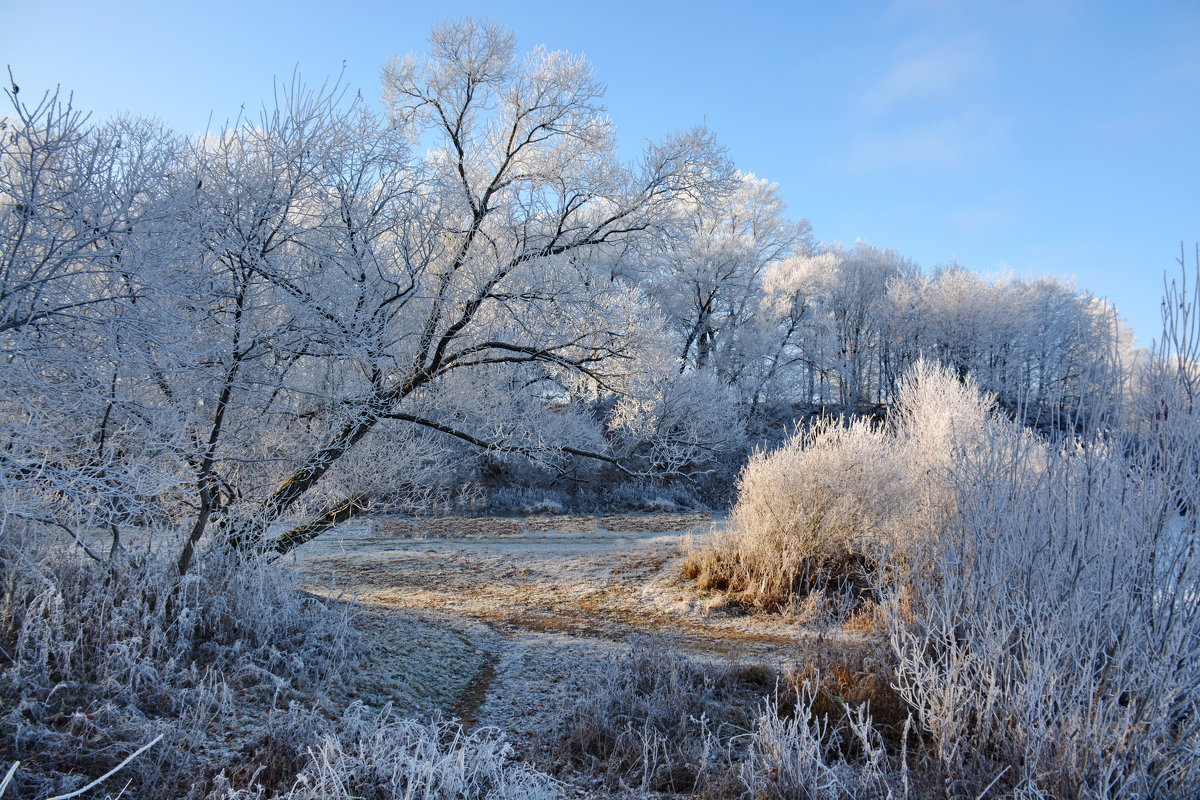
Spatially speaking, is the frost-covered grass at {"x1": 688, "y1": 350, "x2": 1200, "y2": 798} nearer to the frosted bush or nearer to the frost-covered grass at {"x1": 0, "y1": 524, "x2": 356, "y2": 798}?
the frosted bush

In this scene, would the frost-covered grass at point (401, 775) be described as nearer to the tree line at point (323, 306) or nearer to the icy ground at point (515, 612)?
the icy ground at point (515, 612)

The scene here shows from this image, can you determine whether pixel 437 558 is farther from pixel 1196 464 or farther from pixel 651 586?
pixel 1196 464

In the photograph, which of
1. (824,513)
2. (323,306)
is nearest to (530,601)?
(824,513)

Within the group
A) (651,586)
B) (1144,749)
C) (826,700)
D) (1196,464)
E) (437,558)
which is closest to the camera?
(1144,749)

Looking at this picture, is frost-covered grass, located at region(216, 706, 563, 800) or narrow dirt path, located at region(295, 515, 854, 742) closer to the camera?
frost-covered grass, located at region(216, 706, 563, 800)

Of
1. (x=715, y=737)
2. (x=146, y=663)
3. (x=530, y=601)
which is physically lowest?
(x=530, y=601)

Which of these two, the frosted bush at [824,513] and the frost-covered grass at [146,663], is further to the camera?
the frosted bush at [824,513]

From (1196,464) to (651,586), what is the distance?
261 inches

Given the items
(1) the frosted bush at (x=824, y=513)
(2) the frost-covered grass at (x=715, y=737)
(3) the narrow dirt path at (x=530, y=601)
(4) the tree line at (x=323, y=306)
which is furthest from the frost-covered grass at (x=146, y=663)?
(1) the frosted bush at (x=824, y=513)

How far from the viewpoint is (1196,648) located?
10.3 ft

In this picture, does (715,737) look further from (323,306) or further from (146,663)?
(323,306)

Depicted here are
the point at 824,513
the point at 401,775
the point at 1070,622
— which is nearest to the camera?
the point at 401,775

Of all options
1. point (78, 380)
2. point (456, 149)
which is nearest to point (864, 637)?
point (78, 380)

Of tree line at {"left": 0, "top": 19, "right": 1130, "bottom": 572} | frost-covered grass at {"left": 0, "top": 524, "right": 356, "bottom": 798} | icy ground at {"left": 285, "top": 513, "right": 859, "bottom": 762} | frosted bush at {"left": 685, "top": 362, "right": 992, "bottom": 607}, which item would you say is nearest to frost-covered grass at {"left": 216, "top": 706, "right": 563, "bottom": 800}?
frost-covered grass at {"left": 0, "top": 524, "right": 356, "bottom": 798}
